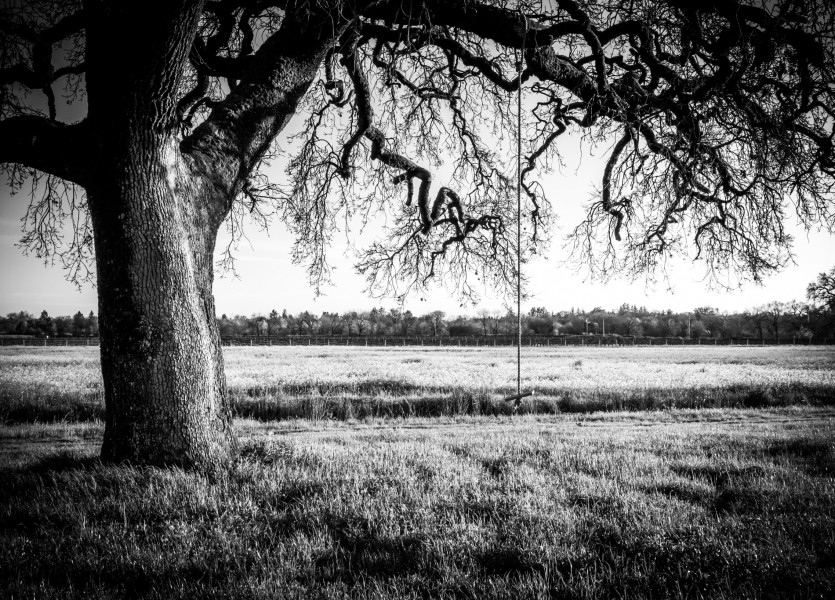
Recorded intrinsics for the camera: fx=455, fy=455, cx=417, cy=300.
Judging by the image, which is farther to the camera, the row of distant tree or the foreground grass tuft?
the row of distant tree

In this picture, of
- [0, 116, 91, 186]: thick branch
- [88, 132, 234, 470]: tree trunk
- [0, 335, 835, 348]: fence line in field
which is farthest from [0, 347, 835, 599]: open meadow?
[0, 335, 835, 348]: fence line in field

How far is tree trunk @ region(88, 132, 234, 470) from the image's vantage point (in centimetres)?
479

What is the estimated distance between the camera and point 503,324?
387 feet

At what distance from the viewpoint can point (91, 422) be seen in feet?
37.7

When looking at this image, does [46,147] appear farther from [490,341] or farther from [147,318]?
[490,341]

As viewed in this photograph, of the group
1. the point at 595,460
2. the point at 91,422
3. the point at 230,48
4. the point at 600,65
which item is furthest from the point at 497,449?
the point at 91,422

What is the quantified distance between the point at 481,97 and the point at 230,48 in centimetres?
477

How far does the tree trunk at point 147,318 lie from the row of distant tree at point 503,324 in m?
82.1

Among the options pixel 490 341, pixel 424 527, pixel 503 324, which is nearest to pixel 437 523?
pixel 424 527

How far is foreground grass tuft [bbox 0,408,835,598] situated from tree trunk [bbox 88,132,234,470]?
1.25ft

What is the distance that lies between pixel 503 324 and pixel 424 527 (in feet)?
382

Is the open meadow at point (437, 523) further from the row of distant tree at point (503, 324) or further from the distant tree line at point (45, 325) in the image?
the distant tree line at point (45, 325)

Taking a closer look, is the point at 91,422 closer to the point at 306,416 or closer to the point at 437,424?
the point at 306,416

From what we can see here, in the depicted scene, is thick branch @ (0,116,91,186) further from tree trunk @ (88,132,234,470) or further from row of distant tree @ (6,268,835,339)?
row of distant tree @ (6,268,835,339)
